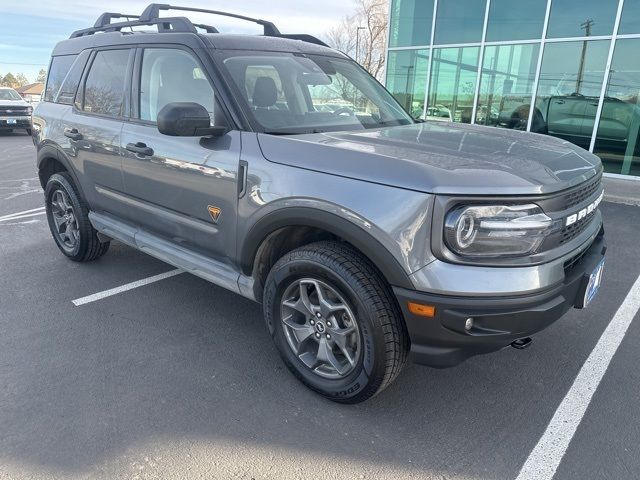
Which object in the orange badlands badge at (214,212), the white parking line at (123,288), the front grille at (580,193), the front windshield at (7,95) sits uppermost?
the front grille at (580,193)

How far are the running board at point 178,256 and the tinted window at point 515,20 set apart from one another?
384 inches

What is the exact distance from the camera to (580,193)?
98.3 inches

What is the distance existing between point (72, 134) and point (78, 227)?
0.80 m

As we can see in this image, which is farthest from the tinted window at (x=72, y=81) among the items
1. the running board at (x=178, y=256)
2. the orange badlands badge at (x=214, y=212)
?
the orange badlands badge at (x=214, y=212)

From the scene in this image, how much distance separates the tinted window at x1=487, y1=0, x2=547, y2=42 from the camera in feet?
33.9

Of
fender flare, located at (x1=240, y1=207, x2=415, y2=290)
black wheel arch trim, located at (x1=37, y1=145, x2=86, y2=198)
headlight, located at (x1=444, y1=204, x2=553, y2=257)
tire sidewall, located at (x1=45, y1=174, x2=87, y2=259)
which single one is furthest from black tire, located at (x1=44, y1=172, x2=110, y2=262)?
headlight, located at (x1=444, y1=204, x2=553, y2=257)

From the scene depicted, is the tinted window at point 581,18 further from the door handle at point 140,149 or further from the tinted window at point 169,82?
the door handle at point 140,149

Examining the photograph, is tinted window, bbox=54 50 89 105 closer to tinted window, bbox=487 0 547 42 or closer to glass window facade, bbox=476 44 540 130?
glass window facade, bbox=476 44 540 130

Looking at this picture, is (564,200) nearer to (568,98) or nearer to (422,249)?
(422,249)

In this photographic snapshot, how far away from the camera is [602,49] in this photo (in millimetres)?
9570

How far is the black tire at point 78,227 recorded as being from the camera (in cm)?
432

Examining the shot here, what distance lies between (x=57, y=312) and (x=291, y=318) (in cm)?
195

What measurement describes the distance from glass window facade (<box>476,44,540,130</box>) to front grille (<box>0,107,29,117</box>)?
15.0 meters

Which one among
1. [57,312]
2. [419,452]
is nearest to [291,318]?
[419,452]
